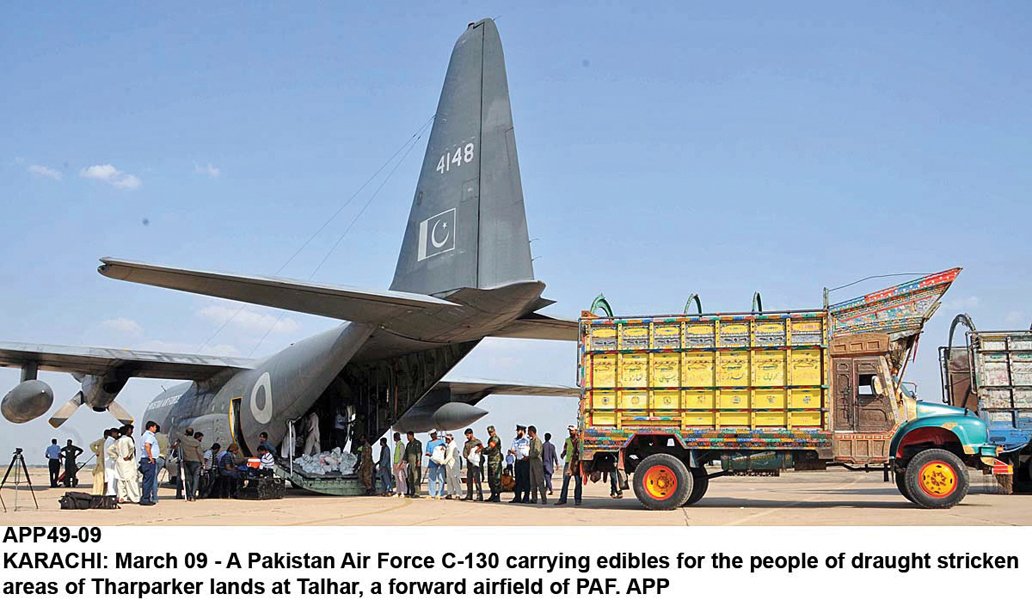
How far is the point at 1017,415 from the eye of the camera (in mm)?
18516

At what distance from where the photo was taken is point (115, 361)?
22.0m

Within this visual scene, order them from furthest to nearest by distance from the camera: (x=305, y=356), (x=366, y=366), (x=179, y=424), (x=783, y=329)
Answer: (x=179, y=424) → (x=366, y=366) → (x=305, y=356) → (x=783, y=329)

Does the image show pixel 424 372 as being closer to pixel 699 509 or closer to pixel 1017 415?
pixel 699 509

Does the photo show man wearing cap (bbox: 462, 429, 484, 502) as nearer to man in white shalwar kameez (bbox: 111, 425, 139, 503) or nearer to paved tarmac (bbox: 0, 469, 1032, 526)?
paved tarmac (bbox: 0, 469, 1032, 526)

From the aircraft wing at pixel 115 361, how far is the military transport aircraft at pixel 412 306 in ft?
0.14

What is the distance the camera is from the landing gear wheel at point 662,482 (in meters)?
13.6

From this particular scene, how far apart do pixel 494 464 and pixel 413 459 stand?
2.38m

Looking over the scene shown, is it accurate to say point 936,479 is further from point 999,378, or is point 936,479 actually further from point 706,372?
point 999,378

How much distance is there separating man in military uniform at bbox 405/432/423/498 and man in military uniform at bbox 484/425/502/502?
6.29 ft

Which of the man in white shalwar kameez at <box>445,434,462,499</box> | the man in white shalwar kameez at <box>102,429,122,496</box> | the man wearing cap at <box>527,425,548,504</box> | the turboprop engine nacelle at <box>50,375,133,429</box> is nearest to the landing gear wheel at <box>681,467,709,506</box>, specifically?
the man wearing cap at <box>527,425,548,504</box>

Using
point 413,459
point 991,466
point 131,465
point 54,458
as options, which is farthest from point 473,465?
point 54,458
